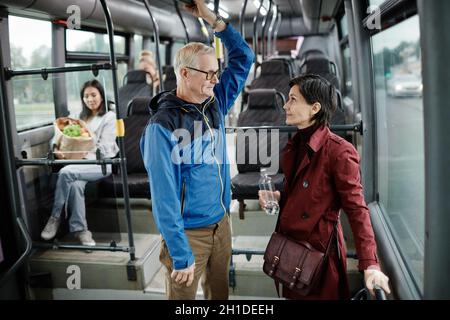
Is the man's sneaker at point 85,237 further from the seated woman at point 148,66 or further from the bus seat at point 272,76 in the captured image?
the bus seat at point 272,76

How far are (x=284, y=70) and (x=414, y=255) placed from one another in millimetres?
3048

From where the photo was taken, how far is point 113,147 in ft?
11.6

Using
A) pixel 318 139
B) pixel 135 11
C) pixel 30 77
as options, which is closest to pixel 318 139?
pixel 318 139

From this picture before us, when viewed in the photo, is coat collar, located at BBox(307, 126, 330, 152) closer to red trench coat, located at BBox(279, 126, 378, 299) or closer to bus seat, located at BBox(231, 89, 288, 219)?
red trench coat, located at BBox(279, 126, 378, 299)

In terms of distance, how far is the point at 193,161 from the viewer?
5.54 ft

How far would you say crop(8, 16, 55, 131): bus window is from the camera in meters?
3.31

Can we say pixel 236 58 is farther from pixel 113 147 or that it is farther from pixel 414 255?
pixel 414 255

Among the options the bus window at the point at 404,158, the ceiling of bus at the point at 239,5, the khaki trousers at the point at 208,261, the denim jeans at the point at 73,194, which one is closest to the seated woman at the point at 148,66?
the ceiling of bus at the point at 239,5

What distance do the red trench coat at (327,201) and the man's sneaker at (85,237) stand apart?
A: 211cm

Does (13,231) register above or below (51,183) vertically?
below

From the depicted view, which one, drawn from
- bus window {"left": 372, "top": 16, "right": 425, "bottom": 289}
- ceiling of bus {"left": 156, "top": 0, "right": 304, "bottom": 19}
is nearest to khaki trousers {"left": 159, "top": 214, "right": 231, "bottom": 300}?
bus window {"left": 372, "top": 16, "right": 425, "bottom": 289}

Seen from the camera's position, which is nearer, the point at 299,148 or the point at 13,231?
the point at 299,148

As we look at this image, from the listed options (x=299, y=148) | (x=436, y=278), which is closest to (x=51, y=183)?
(x=299, y=148)

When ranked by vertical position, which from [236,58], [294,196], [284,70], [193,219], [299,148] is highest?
[284,70]
